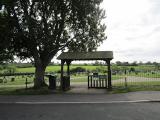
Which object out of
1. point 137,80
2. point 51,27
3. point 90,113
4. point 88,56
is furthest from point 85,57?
point 137,80

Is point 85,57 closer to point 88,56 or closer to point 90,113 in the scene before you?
point 88,56

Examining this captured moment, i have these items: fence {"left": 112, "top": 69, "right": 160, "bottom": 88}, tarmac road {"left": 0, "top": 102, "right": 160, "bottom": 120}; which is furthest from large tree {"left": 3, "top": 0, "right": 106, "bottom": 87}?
tarmac road {"left": 0, "top": 102, "right": 160, "bottom": 120}

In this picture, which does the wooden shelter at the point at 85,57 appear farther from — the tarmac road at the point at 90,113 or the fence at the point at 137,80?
the tarmac road at the point at 90,113

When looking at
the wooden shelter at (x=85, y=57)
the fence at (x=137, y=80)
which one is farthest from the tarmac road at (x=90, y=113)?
the fence at (x=137, y=80)

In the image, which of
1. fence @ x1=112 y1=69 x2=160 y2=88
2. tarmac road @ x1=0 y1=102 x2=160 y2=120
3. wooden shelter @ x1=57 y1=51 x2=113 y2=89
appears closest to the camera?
tarmac road @ x1=0 y1=102 x2=160 y2=120

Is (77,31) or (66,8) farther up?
(66,8)

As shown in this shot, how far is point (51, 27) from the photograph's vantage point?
82.6 feet

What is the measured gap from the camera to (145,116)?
10.6 metres

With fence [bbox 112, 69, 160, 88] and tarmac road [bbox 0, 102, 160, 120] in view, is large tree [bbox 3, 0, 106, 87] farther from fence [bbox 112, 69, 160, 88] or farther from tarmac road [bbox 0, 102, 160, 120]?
tarmac road [bbox 0, 102, 160, 120]

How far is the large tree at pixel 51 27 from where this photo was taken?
2356cm

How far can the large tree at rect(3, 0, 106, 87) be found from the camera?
77.3ft

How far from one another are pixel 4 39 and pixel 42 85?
5.89m

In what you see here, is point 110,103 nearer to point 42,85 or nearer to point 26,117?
point 26,117

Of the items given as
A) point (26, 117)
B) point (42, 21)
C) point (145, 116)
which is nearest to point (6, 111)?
point (26, 117)
